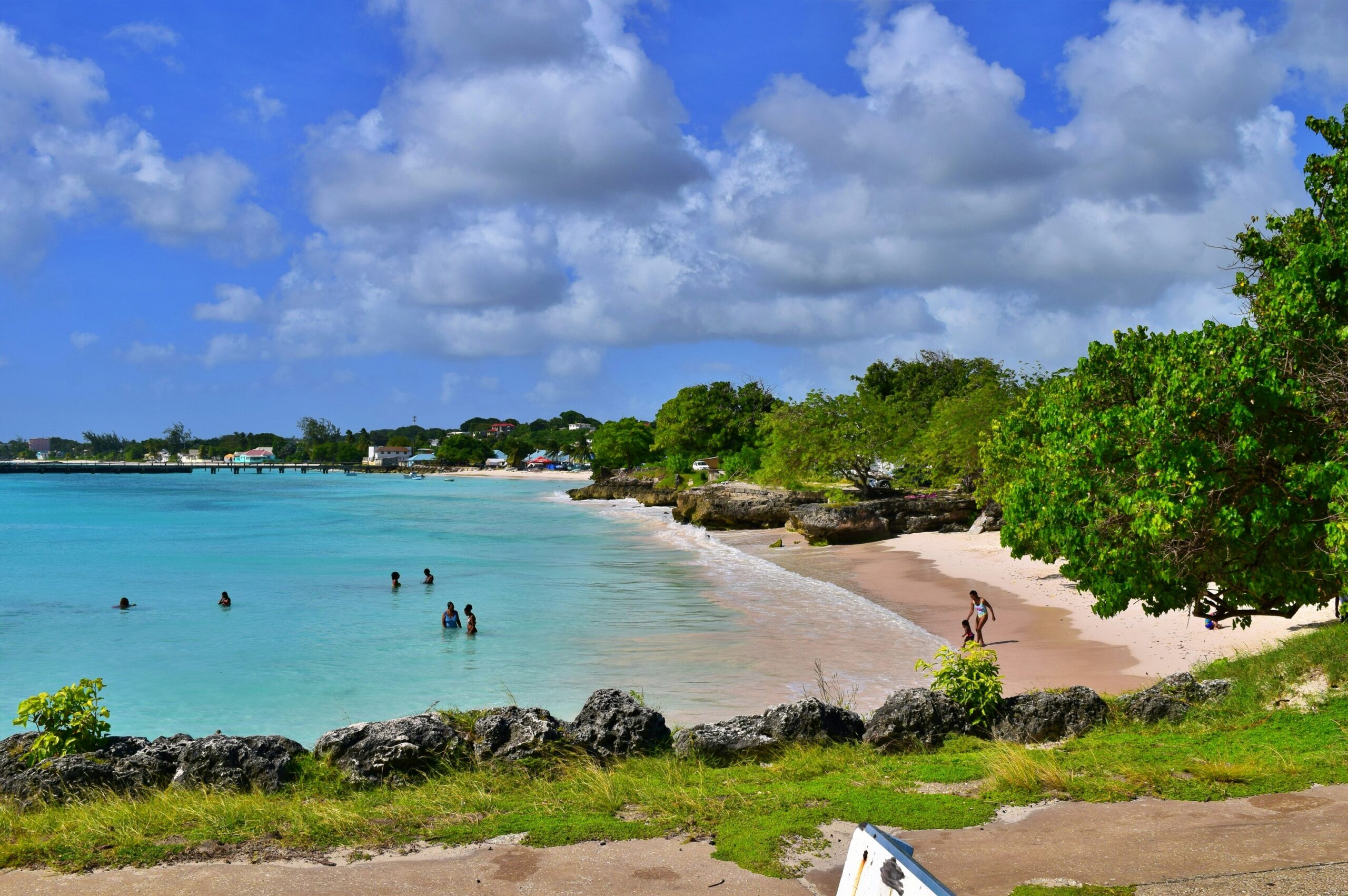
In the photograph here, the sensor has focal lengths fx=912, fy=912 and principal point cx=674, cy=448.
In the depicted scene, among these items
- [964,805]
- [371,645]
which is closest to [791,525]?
[371,645]

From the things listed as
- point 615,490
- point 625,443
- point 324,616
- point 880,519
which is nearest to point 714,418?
point 615,490

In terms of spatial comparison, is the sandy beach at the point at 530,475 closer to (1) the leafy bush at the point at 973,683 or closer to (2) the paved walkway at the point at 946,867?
(1) the leafy bush at the point at 973,683

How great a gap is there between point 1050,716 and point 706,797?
204 inches

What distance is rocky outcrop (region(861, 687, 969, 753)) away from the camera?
1078 cm

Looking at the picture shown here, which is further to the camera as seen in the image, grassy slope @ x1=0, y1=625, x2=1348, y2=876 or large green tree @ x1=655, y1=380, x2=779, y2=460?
large green tree @ x1=655, y1=380, x2=779, y2=460

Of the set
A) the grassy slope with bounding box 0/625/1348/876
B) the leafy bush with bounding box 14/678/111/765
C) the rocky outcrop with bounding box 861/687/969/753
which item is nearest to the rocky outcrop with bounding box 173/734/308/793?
the grassy slope with bounding box 0/625/1348/876

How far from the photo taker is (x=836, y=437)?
54.0 m

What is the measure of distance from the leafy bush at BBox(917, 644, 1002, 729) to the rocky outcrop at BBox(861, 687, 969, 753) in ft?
0.49

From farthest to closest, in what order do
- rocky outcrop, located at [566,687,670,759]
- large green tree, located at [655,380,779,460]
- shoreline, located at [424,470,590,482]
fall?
shoreline, located at [424,470,590,482] < large green tree, located at [655,380,779,460] < rocky outcrop, located at [566,687,670,759]

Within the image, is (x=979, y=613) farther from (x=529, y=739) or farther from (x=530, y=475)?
(x=530, y=475)

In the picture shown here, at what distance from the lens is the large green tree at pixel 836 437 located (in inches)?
2131

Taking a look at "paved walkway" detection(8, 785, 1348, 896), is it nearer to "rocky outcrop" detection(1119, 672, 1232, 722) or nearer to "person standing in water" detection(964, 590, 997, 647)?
"rocky outcrop" detection(1119, 672, 1232, 722)

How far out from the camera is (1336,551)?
29.3 feet

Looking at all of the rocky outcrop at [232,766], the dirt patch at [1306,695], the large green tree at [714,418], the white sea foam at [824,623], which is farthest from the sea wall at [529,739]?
the large green tree at [714,418]
